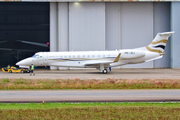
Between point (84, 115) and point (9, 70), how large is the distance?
1058 inches

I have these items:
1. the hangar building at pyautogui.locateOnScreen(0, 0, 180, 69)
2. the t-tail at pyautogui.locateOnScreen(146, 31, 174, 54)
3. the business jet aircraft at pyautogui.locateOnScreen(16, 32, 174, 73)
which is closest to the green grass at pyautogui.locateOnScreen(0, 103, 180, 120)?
the business jet aircraft at pyautogui.locateOnScreen(16, 32, 174, 73)

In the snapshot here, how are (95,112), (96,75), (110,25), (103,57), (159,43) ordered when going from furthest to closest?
(110,25) → (159,43) → (103,57) → (96,75) → (95,112)

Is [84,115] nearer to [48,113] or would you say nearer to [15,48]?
[48,113]

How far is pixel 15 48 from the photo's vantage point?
3844cm

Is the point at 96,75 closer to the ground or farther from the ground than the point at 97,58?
closer to the ground

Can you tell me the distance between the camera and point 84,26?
37.0 metres

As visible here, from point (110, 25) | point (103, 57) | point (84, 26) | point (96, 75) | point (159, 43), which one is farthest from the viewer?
point (110, 25)

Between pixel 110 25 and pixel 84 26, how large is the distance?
4.60 meters

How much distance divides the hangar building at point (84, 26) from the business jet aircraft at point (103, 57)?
24.3 ft

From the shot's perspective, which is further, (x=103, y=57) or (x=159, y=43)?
(x=159, y=43)

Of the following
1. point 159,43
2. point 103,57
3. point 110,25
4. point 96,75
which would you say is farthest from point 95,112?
point 110,25

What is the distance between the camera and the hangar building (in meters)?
36.8

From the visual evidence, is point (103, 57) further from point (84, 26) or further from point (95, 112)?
point (95, 112)

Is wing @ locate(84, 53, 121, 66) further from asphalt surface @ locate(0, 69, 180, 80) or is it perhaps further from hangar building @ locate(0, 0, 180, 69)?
hangar building @ locate(0, 0, 180, 69)
